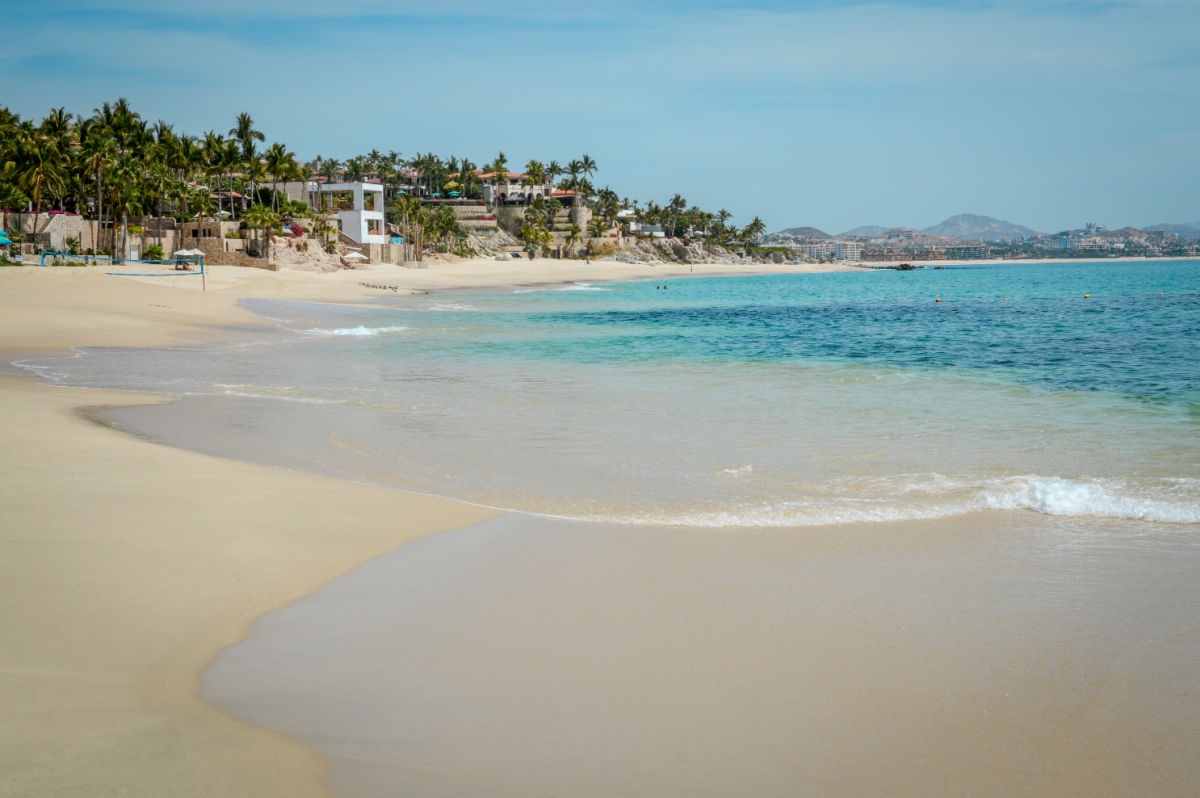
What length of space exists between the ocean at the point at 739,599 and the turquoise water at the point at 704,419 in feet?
0.28

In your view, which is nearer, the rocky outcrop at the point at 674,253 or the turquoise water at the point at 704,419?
the turquoise water at the point at 704,419

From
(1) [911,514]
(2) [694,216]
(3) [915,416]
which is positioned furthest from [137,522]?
(2) [694,216]

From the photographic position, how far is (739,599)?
612cm

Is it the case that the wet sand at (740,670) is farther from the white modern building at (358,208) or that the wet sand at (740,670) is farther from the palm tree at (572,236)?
the palm tree at (572,236)

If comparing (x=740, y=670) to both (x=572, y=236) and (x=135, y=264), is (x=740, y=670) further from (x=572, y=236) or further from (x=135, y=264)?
(x=572, y=236)

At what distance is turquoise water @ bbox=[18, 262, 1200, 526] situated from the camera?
9.22 metres

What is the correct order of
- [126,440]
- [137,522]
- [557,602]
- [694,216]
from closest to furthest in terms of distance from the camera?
[557,602], [137,522], [126,440], [694,216]

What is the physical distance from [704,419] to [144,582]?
9498mm

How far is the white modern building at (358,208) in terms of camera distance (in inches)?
3371

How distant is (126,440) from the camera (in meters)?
10.4

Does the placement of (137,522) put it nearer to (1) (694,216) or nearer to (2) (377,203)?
(2) (377,203)

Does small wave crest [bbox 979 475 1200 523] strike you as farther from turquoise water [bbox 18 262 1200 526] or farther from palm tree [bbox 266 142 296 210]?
palm tree [bbox 266 142 296 210]

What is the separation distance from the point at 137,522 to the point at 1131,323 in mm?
39860

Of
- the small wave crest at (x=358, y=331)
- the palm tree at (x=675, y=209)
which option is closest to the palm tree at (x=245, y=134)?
the small wave crest at (x=358, y=331)
